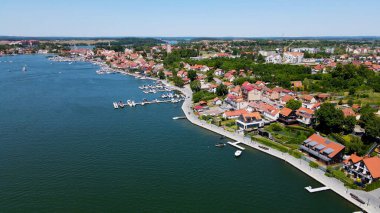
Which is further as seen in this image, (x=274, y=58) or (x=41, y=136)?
(x=274, y=58)

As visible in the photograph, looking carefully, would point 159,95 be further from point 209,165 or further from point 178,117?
point 209,165

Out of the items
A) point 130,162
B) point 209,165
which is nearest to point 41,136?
point 130,162

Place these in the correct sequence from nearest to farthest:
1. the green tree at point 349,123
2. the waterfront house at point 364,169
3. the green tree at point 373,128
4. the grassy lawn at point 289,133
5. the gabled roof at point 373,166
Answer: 1. the gabled roof at point 373,166
2. the waterfront house at point 364,169
3. the green tree at point 373,128
4. the grassy lawn at point 289,133
5. the green tree at point 349,123

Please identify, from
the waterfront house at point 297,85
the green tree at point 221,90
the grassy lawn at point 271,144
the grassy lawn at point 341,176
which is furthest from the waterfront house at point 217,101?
the grassy lawn at point 341,176

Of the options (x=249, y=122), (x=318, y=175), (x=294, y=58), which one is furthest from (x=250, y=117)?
(x=294, y=58)

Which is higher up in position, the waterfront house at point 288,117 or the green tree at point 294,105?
the green tree at point 294,105

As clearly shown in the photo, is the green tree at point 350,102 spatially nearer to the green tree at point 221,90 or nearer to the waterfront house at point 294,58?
the green tree at point 221,90
